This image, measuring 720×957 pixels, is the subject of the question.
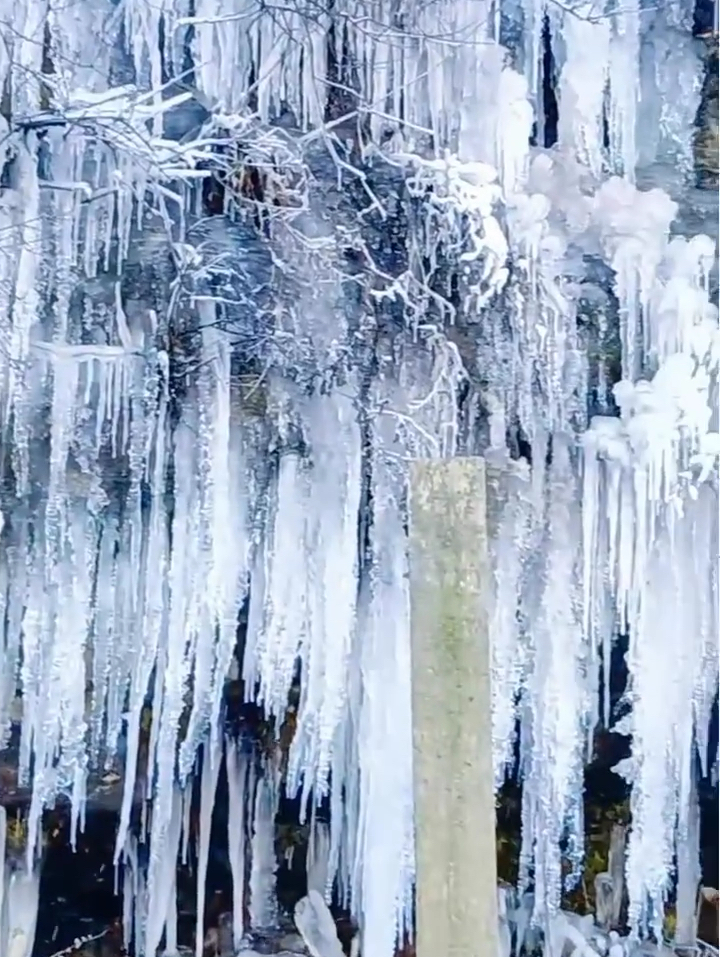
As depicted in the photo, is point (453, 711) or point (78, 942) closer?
point (453, 711)

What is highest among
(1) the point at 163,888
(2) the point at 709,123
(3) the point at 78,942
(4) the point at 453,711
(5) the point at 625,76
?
(5) the point at 625,76

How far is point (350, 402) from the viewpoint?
9.32 ft

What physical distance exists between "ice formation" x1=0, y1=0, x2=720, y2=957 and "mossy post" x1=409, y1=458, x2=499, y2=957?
171cm

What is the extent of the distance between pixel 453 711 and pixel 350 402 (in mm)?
1771

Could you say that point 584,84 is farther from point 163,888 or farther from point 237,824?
point 163,888

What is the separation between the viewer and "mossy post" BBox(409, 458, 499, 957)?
1119mm

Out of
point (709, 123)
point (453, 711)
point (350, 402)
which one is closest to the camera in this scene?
point (453, 711)

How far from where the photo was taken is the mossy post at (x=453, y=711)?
1119 mm

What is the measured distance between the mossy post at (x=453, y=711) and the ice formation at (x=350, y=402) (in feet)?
5.62

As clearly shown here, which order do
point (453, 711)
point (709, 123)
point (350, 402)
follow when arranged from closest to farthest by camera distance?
point (453, 711) → point (350, 402) → point (709, 123)

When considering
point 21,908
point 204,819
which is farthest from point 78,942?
point 204,819

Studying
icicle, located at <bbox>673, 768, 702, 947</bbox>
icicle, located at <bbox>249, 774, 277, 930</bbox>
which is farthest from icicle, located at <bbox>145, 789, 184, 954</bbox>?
icicle, located at <bbox>673, 768, 702, 947</bbox>

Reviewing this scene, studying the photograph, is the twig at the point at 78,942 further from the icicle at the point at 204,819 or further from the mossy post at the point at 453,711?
the mossy post at the point at 453,711

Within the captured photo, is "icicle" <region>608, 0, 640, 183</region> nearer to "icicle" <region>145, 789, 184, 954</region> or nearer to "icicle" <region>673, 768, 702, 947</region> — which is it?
"icicle" <region>673, 768, 702, 947</region>
